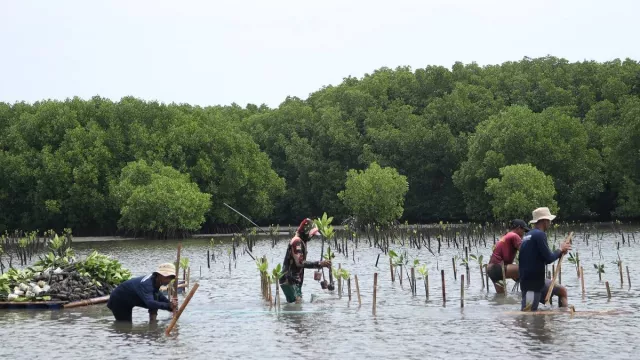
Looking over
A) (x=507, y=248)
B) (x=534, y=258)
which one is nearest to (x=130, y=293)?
(x=534, y=258)

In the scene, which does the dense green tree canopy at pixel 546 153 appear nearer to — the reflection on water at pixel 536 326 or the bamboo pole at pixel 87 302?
the bamboo pole at pixel 87 302

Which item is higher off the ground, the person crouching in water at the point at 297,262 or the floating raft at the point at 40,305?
the person crouching in water at the point at 297,262

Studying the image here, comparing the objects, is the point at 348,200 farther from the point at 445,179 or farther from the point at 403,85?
the point at 403,85

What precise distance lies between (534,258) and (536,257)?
0.15 feet

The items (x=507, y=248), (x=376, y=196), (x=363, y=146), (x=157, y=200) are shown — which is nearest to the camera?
(x=507, y=248)

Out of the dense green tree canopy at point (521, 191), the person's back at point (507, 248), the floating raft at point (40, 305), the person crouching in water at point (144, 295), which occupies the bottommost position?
the floating raft at point (40, 305)

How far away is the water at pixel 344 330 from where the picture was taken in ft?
53.7

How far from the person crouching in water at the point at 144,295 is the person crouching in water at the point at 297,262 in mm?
2743

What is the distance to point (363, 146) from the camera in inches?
3332

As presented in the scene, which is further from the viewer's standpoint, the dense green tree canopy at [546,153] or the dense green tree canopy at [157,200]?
the dense green tree canopy at [546,153]

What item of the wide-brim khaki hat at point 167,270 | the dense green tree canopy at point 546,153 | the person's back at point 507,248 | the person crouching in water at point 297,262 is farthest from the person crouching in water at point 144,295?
the dense green tree canopy at point 546,153

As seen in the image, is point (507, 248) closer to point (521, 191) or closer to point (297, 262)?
point (297, 262)

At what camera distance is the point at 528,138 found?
72.8 metres

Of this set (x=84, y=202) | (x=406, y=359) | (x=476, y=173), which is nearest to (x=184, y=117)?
(x=84, y=202)
